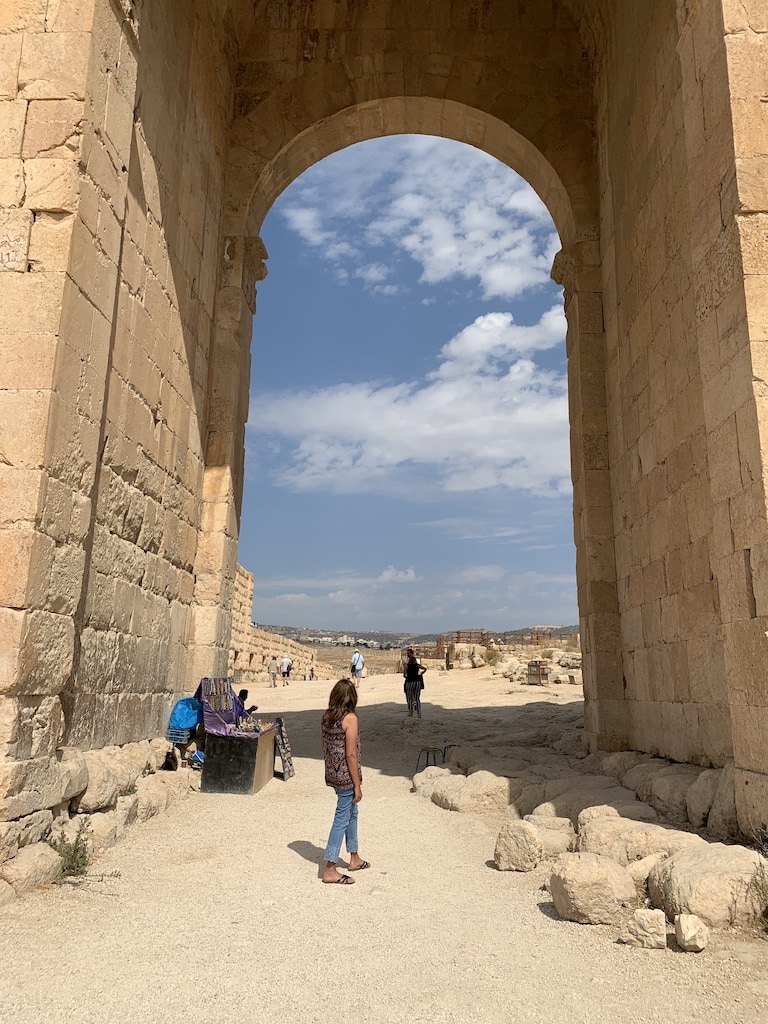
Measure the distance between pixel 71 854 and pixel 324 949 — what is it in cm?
188

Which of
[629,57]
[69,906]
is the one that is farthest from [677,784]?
[629,57]

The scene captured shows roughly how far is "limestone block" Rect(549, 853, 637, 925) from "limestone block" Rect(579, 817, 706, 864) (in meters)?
0.64

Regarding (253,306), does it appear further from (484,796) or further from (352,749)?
(352,749)

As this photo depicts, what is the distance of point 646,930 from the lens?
3.40 metres

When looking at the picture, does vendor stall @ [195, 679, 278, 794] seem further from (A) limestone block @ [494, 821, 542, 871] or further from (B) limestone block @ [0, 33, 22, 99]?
(B) limestone block @ [0, 33, 22, 99]

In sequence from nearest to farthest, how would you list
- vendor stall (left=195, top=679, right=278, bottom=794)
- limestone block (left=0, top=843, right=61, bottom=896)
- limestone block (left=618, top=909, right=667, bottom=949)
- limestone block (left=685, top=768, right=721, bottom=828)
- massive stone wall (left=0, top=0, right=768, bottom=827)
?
limestone block (left=618, top=909, right=667, bottom=949)
limestone block (left=0, top=843, right=61, bottom=896)
massive stone wall (left=0, top=0, right=768, bottom=827)
limestone block (left=685, top=768, right=721, bottom=828)
vendor stall (left=195, top=679, right=278, bottom=794)

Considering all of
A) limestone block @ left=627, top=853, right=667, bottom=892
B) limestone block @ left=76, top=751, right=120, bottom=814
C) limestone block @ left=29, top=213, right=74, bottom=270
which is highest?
limestone block @ left=29, top=213, right=74, bottom=270

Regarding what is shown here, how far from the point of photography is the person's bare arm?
473 cm

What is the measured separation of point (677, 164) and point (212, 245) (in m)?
5.71

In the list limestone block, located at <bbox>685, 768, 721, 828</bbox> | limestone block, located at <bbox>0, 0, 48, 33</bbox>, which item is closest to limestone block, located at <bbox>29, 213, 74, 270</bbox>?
limestone block, located at <bbox>0, 0, 48, 33</bbox>

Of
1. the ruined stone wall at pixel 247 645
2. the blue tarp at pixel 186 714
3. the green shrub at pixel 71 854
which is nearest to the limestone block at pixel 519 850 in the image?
the green shrub at pixel 71 854

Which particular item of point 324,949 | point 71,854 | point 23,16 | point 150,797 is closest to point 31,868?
point 71,854

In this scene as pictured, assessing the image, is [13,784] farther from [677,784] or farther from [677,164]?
[677,164]

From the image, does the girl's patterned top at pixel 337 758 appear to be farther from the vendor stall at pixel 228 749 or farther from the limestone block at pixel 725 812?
the vendor stall at pixel 228 749
